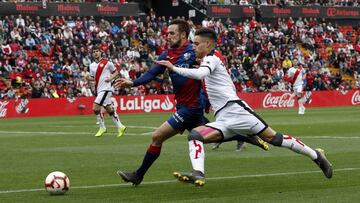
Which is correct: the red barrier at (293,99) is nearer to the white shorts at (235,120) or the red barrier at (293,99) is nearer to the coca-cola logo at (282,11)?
the coca-cola logo at (282,11)

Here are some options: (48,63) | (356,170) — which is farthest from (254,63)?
(356,170)

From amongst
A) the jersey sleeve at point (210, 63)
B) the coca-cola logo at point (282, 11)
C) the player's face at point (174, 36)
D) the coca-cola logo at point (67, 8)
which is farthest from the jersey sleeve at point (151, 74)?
the coca-cola logo at point (282, 11)

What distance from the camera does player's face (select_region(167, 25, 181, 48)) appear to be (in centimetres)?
1323

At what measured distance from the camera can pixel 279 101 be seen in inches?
2050

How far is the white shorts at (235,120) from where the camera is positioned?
12.1 meters

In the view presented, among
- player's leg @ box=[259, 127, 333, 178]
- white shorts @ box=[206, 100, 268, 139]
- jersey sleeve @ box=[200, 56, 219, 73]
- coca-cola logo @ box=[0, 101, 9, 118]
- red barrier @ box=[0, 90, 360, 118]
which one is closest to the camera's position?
jersey sleeve @ box=[200, 56, 219, 73]

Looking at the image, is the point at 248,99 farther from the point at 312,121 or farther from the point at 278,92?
the point at 312,121

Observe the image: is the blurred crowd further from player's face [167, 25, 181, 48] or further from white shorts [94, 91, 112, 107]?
player's face [167, 25, 181, 48]

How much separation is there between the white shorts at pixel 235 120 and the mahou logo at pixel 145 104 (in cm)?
3361

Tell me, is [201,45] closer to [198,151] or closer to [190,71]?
[190,71]

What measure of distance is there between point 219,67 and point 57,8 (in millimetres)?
39868

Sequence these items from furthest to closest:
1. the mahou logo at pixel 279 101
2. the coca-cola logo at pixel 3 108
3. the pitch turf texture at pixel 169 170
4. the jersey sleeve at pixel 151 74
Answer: the mahou logo at pixel 279 101
the coca-cola logo at pixel 3 108
the jersey sleeve at pixel 151 74
the pitch turf texture at pixel 169 170

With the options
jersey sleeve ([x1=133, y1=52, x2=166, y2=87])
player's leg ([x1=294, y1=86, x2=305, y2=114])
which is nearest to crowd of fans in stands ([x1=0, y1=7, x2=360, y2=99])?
player's leg ([x1=294, y1=86, x2=305, y2=114])

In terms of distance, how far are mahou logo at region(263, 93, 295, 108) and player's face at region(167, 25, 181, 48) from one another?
38.0 meters
